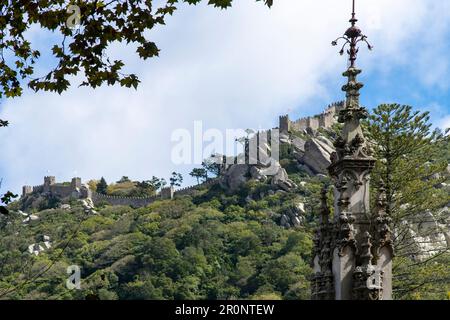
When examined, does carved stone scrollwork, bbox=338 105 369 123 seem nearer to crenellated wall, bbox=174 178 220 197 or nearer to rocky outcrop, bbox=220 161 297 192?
rocky outcrop, bbox=220 161 297 192

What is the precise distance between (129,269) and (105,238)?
68.0ft

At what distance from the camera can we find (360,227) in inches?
433

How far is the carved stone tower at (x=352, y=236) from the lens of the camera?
1069 centimetres

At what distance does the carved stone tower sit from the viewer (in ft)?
35.1

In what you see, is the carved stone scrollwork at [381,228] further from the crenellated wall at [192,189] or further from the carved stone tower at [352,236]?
the crenellated wall at [192,189]

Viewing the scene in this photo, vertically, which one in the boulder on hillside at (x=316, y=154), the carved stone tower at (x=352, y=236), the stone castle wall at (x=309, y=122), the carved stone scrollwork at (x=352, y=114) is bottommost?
the carved stone tower at (x=352, y=236)

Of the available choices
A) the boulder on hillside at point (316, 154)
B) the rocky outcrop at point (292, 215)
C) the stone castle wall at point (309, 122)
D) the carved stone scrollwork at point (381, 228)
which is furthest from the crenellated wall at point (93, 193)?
the carved stone scrollwork at point (381, 228)

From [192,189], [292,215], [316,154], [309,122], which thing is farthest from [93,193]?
[292,215]

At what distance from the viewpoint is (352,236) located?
425 inches

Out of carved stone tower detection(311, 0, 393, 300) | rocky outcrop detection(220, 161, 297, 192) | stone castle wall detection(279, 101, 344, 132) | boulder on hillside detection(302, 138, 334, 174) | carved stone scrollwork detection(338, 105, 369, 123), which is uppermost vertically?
stone castle wall detection(279, 101, 344, 132)

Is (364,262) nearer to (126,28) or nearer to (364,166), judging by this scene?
(364,166)

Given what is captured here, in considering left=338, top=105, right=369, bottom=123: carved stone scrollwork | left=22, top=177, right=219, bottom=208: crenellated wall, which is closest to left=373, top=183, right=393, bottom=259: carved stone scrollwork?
left=338, top=105, right=369, bottom=123: carved stone scrollwork

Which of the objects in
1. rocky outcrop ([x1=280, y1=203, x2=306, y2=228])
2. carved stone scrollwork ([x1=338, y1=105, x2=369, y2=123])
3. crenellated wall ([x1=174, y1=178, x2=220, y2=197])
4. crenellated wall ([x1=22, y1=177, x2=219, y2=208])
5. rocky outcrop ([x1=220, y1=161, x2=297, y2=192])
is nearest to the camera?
carved stone scrollwork ([x1=338, y1=105, x2=369, y2=123])

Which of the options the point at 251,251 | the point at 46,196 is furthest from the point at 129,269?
the point at 46,196
